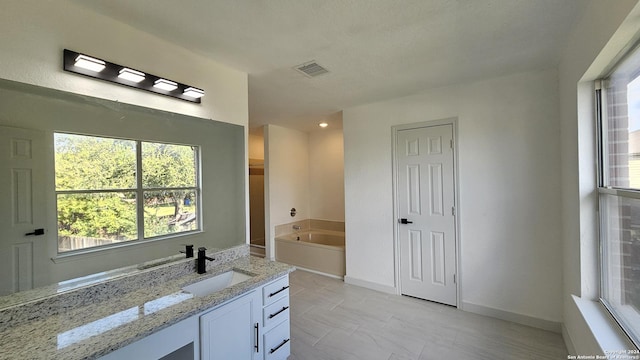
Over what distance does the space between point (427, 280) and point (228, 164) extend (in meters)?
2.60

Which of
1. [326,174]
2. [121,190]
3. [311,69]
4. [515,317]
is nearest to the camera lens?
[121,190]

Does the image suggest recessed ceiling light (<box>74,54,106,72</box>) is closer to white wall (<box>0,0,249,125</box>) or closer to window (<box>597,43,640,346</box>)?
white wall (<box>0,0,249,125</box>)

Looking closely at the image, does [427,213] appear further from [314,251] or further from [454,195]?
[314,251]

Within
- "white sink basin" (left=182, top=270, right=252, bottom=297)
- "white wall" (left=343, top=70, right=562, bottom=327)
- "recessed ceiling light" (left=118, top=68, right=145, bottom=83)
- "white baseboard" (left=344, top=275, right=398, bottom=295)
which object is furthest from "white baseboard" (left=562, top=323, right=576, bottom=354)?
"recessed ceiling light" (left=118, top=68, right=145, bottom=83)

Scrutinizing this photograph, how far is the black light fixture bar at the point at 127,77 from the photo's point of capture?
1.43m

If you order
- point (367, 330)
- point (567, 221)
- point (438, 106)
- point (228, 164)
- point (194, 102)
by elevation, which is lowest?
point (367, 330)

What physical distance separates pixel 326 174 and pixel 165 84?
11.7 feet

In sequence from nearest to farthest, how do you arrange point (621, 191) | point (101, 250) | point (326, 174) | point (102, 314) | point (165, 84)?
point (102, 314) → point (621, 191) → point (101, 250) → point (165, 84) → point (326, 174)

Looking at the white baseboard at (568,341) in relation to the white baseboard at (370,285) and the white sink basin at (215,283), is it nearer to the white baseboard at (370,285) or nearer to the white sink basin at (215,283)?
the white baseboard at (370,285)

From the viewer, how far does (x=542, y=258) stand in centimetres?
245

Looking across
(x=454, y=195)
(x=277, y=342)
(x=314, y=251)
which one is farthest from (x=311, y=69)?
(x=314, y=251)

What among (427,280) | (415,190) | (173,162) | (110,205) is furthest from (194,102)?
(427,280)

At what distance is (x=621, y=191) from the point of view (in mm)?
1448

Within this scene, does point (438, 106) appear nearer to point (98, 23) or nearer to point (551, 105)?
point (551, 105)
